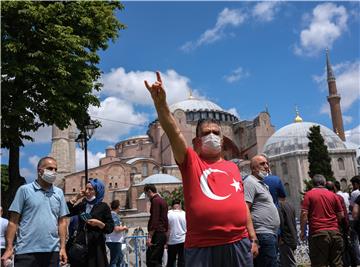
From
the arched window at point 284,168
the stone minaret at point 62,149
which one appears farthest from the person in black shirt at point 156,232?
the stone minaret at point 62,149

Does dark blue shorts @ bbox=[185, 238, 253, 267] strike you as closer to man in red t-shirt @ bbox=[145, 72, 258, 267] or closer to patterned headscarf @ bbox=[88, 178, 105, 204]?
man in red t-shirt @ bbox=[145, 72, 258, 267]

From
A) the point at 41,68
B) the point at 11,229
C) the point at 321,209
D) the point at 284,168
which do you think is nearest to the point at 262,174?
the point at 321,209

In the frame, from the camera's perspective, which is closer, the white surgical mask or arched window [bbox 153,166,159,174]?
the white surgical mask

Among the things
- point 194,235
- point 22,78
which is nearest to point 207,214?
point 194,235

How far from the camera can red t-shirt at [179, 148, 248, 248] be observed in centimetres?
267

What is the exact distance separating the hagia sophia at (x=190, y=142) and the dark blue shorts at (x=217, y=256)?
108 ft

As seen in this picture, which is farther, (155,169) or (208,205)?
(155,169)

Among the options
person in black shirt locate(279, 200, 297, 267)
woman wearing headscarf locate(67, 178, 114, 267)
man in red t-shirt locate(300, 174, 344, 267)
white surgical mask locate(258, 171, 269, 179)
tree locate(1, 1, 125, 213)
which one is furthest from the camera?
tree locate(1, 1, 125, 213)

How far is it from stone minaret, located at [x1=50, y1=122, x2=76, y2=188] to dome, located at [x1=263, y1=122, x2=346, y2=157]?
2486 centimetres

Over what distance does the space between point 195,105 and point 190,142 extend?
1472 centimetres

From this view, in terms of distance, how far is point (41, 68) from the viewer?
11.8 m

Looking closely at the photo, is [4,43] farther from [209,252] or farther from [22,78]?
[209,252]

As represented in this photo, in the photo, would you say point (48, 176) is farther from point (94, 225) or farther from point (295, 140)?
point (295, 140)

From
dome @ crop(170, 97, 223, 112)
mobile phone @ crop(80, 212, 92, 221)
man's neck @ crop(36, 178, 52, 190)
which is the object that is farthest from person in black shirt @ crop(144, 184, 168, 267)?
dome @ crop(170, 97, 223, 112)
